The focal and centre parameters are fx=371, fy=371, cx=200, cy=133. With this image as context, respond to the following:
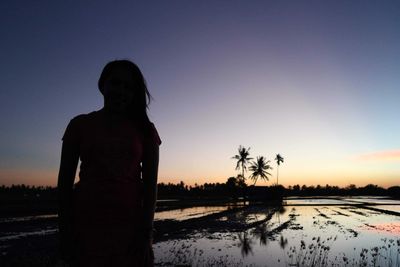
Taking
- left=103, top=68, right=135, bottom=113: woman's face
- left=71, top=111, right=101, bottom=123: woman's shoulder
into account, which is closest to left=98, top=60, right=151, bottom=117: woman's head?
left=103, top=68, right=135, bottom=113: woman's face

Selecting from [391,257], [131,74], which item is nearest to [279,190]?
[391,257]

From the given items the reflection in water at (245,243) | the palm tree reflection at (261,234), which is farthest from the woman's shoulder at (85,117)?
the palm tree reflection at (261,234)

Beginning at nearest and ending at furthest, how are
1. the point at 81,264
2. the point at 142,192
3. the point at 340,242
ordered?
the point at 81,264, the point at 142,192, the point at 340,242

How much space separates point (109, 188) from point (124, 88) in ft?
2.11

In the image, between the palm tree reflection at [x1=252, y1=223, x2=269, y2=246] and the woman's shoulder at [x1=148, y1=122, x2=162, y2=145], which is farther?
the palm tree reflection at [x1=252, y1=223, x2=269, y2=246]

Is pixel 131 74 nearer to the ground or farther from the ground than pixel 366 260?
farther from the ground

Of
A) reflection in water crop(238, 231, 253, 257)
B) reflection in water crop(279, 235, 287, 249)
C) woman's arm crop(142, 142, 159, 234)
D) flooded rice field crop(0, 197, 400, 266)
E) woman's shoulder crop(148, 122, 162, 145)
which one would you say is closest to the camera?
woman's arm crop(142, 142, 159, 234)

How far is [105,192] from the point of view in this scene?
202cm

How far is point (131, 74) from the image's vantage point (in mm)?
2338

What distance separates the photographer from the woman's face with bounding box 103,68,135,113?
229cm

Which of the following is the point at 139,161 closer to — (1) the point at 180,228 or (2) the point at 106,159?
Result: (2) the point at 106,159

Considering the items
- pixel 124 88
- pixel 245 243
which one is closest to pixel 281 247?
pixel 245 243

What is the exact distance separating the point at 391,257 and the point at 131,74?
12062mm

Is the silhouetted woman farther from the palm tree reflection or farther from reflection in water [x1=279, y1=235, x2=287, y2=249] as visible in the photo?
the palm tree reflection
